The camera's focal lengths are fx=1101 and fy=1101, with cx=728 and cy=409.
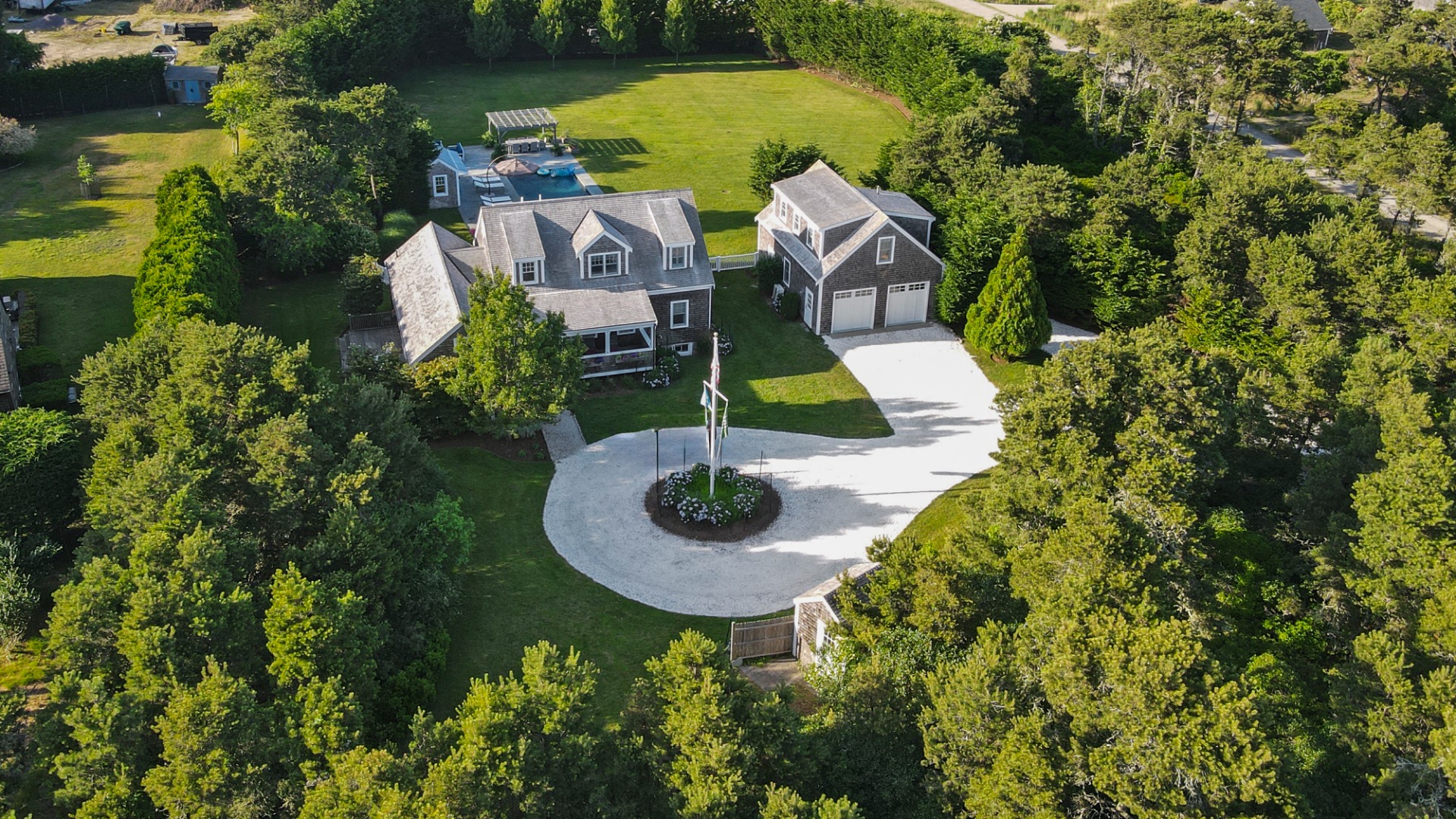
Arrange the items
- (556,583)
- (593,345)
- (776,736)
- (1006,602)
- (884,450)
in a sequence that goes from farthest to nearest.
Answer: (593,345), (884,450), (556,583), (1006,602), (776,736)

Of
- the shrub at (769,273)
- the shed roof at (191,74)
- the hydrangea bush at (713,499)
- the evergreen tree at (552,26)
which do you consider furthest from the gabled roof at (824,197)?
the shed roof at (191,74)

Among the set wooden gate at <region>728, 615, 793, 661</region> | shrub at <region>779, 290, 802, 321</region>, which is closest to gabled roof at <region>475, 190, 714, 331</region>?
shrub at <region>779, 290, 802, 321</region>

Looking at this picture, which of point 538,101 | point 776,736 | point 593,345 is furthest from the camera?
point 538,101

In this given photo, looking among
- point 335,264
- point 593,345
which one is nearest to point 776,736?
point 593,345

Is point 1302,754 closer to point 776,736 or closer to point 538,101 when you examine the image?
point 776,736

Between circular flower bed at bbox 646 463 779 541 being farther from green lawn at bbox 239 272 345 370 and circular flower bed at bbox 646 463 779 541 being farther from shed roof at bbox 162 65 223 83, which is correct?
shed roof at bbox 162 65 223 83

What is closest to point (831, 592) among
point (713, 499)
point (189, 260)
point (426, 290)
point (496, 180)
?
point (713, 499)

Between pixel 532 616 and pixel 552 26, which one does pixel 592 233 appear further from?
pixel 552 26
